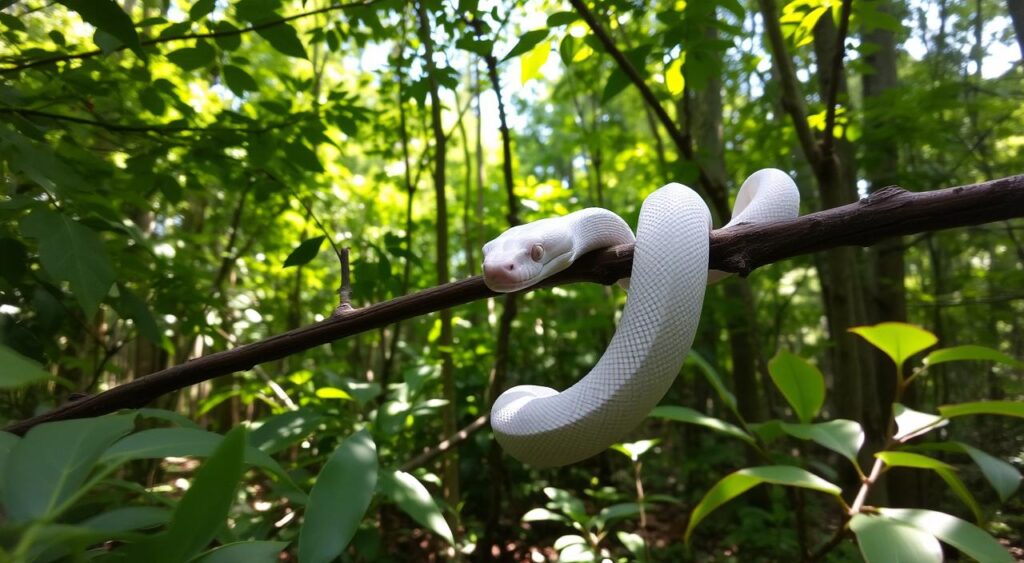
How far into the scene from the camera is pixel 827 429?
144 cm

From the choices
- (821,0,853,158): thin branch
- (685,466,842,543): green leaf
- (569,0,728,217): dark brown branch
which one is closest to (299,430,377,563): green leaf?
(685,466,842,543): green leaf

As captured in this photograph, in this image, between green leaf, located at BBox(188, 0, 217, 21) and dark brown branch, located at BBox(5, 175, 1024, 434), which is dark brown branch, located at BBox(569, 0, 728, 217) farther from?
green leaf, located at BBox(188, 0, 217, 21)

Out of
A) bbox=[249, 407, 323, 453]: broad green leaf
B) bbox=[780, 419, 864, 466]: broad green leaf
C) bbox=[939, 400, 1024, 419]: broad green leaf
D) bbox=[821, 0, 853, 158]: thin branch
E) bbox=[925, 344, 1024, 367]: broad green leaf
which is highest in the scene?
bbox=[821, 0, 853, 158]: thin branch

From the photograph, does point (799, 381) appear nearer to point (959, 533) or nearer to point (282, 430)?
point (959, 533)

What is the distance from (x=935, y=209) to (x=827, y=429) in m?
0.83

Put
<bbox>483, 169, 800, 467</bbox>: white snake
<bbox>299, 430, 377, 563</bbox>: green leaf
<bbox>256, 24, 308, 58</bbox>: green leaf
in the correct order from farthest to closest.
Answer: <bbox>256, 24, 308, 58</bbox>: green leaf
<bbox>483, 169, 800, 467</bbox>: white snake
<bbox>299, 430, 377, 563</bbox>: green leaf

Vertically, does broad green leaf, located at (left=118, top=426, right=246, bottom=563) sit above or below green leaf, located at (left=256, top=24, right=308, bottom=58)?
below

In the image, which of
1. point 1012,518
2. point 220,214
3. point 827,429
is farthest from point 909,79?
point 220,214

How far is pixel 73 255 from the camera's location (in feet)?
3.29

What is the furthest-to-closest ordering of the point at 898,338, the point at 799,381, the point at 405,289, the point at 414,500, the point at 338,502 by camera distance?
the point at 405,289, the point at 799,381, the point at 898,338, the point at 414,500, the point at 338,502

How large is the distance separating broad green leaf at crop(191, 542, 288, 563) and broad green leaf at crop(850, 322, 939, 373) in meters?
1.43

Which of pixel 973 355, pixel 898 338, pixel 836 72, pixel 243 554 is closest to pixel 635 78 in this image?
pixel 836 72

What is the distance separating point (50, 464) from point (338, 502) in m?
0.36

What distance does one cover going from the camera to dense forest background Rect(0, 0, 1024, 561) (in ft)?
3.19
